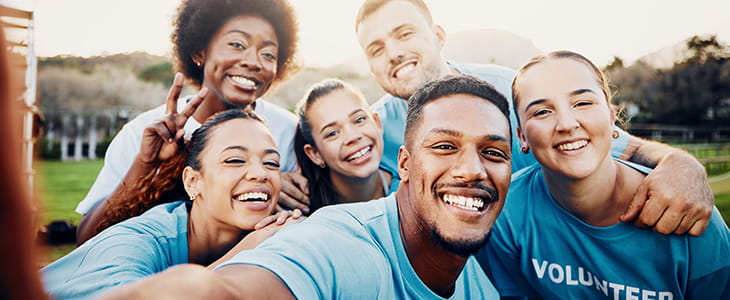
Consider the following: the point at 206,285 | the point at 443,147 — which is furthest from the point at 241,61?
the point at 206,285

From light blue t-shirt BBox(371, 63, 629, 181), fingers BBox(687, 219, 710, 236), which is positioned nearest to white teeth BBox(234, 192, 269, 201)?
light blue t-shirt BBox(371, 63, 629, 181)

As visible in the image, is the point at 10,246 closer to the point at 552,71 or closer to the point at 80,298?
the point at 80,298

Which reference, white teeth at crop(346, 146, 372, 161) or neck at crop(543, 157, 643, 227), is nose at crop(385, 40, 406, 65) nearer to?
white teeth at crop(346, 146, 372, 161)

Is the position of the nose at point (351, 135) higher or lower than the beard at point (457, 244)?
higher

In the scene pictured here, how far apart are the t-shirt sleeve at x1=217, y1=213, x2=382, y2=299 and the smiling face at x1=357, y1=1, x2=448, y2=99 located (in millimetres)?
2272

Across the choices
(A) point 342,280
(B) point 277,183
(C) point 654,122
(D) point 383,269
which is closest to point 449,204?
(D) point 383,269

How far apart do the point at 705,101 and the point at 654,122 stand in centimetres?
204

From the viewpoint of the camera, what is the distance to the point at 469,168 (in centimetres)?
232

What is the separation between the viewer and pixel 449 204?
93.0 inches

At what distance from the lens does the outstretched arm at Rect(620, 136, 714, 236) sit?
2658 mm

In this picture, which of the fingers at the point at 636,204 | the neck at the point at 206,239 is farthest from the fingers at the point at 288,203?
the fingers at the point at 636,204

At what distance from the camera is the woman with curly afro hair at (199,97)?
127 inches

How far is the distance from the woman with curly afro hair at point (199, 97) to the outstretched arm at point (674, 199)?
2.80 m

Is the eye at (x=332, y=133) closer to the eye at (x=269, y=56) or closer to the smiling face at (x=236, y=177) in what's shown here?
the smiling face at (x=236, y=177)
